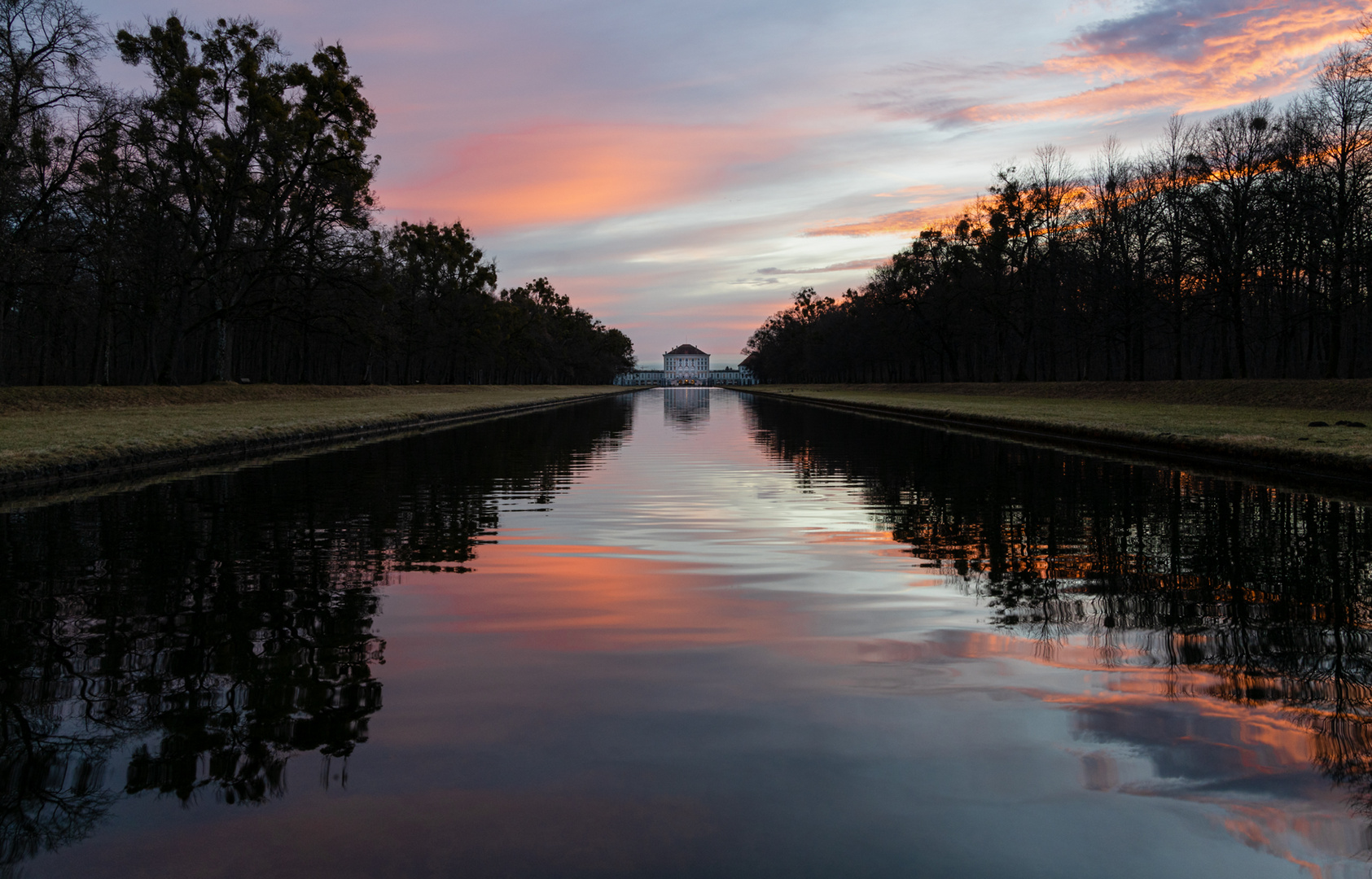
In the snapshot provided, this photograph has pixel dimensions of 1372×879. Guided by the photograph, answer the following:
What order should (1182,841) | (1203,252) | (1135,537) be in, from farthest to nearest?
(1203,252) → (1135,537) → (1182,841)

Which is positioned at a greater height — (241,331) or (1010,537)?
(241,331)

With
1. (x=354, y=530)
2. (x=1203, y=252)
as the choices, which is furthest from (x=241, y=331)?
(x=354, y=530)

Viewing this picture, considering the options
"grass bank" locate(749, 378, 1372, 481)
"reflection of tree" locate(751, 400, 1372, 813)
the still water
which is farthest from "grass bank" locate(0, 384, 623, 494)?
"grass bank" locate(749, 378, 1372, 481)

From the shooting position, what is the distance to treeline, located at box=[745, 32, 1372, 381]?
41656 mm

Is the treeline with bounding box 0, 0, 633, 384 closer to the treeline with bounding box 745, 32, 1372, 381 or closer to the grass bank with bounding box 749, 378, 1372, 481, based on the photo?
the grass bank with bounding box 749, 378, 1372, 481

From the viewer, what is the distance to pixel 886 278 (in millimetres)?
80562

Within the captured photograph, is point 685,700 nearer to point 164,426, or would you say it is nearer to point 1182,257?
point 164,426

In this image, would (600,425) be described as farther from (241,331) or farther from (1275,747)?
(241,331)

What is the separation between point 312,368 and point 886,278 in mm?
62452

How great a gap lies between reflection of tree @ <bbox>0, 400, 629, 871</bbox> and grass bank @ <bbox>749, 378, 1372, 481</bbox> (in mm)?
13804

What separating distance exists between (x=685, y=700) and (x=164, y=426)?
75.4 ft

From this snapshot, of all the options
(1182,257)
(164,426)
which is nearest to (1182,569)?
(164,426)

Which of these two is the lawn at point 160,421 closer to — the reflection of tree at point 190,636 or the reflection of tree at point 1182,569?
the reflection of tree at point 190,636

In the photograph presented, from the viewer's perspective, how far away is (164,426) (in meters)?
23.5
